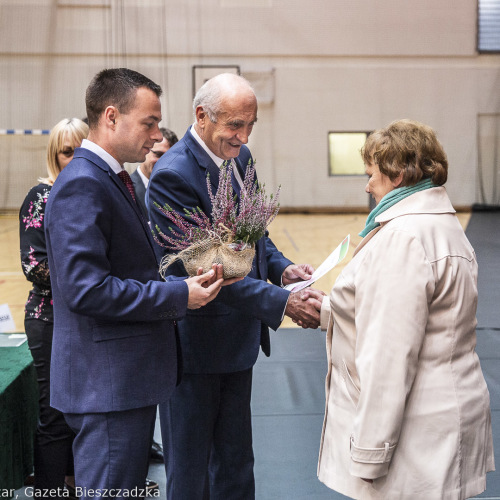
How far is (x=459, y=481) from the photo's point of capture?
1777 millimetres

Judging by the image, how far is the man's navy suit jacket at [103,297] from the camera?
171cm

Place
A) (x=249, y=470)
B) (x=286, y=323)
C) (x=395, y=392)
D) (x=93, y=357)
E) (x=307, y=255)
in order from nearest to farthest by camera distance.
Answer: (x=395, y=392) < (x=93, y=357) < (x=249, y=470) < (x=286, y=323) < (x=307, y=255)

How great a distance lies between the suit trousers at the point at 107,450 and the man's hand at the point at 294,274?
3.15 feet

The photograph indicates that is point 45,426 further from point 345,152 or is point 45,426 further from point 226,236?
point 345,152

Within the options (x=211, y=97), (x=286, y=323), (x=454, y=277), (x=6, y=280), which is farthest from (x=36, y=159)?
(x=454, y=277)

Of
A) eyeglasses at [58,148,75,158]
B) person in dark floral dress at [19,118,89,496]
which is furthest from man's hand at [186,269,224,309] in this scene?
eyeglasses at [58,148,75,158]

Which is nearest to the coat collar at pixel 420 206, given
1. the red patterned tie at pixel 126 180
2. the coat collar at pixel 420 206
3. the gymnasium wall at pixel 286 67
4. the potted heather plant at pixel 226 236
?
the coat collar at pixel 420 206

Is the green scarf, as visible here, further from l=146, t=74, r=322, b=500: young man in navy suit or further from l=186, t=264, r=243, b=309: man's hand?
l=146, t=74, r=322, b=500: young man in navy suit

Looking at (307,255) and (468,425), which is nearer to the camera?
(468,425)

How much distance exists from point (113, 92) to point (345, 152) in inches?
396

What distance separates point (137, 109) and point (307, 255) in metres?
6.93

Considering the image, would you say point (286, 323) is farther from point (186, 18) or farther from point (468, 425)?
point (186, 18)

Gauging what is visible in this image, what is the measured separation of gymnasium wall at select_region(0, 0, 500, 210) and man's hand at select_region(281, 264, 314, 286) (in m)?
7.47

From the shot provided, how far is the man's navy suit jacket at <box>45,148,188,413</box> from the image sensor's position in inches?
67.1
